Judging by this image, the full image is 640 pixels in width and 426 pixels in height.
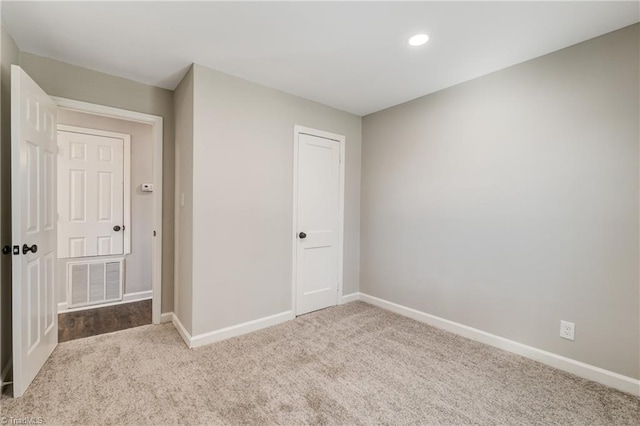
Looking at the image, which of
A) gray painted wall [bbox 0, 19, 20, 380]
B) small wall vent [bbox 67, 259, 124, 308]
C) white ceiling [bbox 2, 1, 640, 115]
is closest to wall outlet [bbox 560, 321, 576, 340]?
white ceiling [bbox 2, 1, 640, 115]

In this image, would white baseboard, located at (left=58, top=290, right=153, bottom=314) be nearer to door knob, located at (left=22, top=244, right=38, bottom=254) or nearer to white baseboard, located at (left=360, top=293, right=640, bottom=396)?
door knob, located at (left=22, top=244, right=38, bottom=254)

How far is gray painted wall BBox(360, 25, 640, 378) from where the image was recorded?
1.98m

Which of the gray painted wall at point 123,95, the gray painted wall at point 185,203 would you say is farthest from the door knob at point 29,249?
the gray painted wall at point 123,95

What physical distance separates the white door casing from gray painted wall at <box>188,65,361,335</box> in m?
1.95

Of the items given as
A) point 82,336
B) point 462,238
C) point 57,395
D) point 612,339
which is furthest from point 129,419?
point 612,339

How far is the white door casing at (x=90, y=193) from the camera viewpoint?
3398 mm

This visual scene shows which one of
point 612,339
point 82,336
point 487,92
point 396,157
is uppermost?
point 487,92

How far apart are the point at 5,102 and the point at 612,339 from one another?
4547 mm

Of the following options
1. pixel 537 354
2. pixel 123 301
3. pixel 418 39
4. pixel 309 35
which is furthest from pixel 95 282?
pixel 537 354

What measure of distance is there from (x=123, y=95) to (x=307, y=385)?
3.07m

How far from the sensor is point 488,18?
6.14 feet

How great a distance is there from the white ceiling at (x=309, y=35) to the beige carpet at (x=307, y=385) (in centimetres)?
248

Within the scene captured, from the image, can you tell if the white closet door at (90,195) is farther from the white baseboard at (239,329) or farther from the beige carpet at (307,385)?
the white baseboard at (239,329)

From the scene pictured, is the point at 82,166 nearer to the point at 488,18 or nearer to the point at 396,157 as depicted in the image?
the point at 396,157
